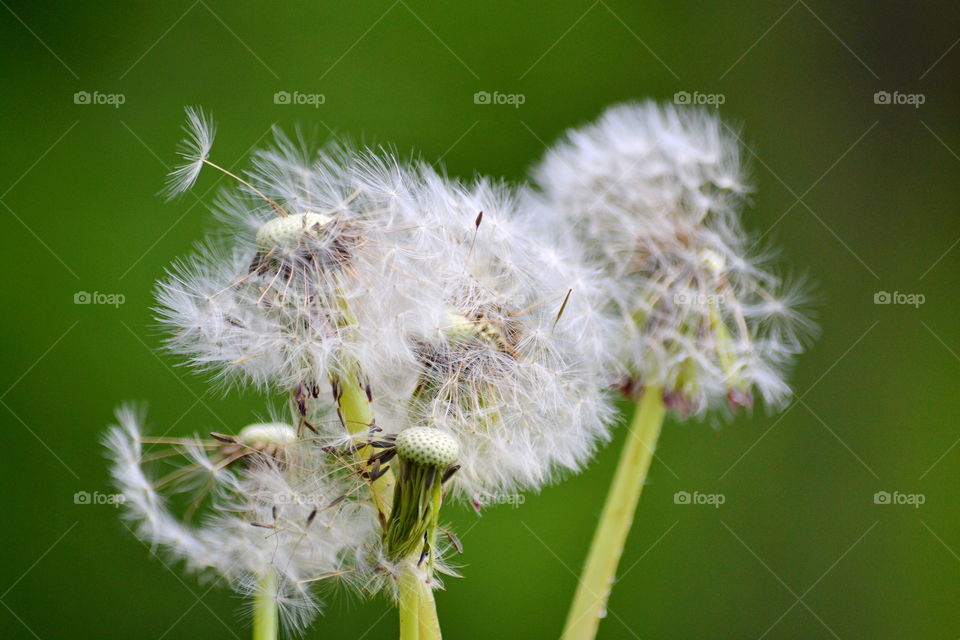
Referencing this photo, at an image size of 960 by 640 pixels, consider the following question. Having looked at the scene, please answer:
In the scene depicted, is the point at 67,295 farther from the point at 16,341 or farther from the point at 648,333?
the point at 648,333

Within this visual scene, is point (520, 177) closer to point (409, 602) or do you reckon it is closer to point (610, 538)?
point (610, 538)

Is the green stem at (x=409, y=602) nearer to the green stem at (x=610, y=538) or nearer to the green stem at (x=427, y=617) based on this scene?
the green stem at (x=427, y=617)

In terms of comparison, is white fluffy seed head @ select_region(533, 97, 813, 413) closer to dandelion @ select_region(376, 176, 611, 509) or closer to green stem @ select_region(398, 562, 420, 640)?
dandelion @ select_region(376, 176, 611, 509)

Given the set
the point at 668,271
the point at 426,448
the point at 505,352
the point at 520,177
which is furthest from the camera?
the point at 520,177

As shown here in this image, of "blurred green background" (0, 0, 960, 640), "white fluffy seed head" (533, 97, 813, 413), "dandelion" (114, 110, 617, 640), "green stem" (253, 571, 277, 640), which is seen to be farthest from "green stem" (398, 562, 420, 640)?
"blurred green background" (0, 0, 960, 640)

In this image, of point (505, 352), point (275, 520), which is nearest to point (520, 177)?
point (505, 352)

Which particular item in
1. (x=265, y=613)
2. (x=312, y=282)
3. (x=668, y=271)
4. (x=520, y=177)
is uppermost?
(x=520, y=177)
